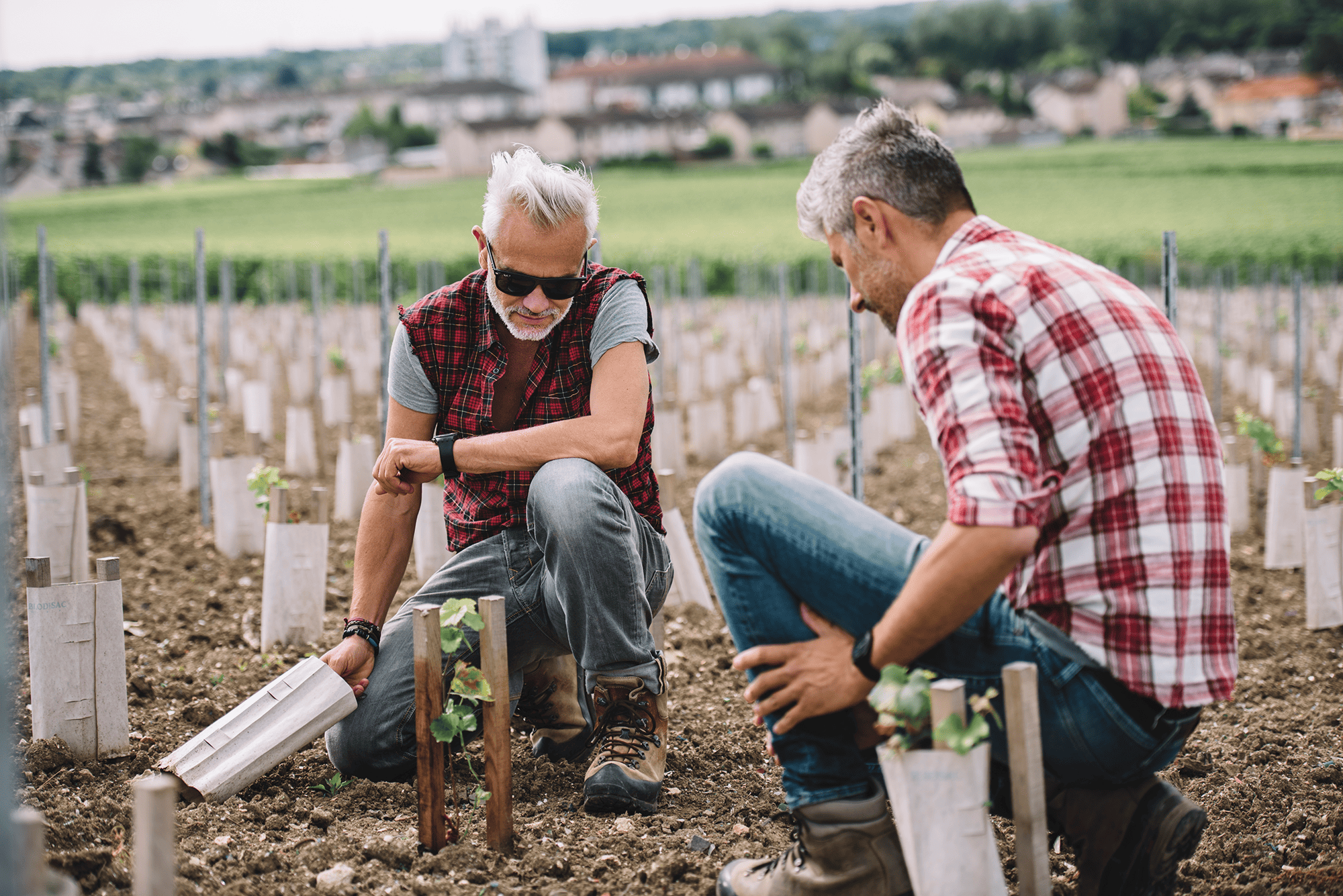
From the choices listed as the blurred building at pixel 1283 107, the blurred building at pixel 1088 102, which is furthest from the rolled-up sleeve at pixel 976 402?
the blurred building at pixel 1088 102

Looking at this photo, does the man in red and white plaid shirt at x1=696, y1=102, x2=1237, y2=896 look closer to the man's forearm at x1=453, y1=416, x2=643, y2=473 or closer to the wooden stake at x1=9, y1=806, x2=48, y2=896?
the man's forearm at x1=453, y1=416, x2=643, y2=473

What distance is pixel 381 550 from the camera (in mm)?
2363

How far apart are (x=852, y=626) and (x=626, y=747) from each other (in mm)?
742

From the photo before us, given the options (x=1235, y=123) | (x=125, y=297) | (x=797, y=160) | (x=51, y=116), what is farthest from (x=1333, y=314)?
(x=51, y=116)

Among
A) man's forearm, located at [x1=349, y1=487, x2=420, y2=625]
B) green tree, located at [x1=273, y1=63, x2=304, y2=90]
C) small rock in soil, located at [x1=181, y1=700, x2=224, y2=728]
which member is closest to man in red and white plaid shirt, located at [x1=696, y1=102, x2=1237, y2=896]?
man's forearm, located at [x1=349, y1=487, x2=420, y2=625]

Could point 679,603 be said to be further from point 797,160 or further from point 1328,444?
point 797,160

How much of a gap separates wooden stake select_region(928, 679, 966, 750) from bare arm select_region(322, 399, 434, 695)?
123cm

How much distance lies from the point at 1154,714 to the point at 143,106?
13306 cm

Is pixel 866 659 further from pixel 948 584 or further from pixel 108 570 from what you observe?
pixel 108 570

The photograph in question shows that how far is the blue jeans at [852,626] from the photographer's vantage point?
64.3 inches

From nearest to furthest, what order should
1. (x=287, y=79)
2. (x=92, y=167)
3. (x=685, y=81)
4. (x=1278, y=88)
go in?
(x=1278, y=88)
(x=92, y=167)
(x=685, y=81)
(x=287, y=79)

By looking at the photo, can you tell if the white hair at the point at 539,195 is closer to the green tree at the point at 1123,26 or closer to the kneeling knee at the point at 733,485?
the kneeling knee at the point at 733,485

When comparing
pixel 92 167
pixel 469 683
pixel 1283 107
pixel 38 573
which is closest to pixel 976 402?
pixel 469 683

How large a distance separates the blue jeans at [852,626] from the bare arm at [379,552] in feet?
2.66
